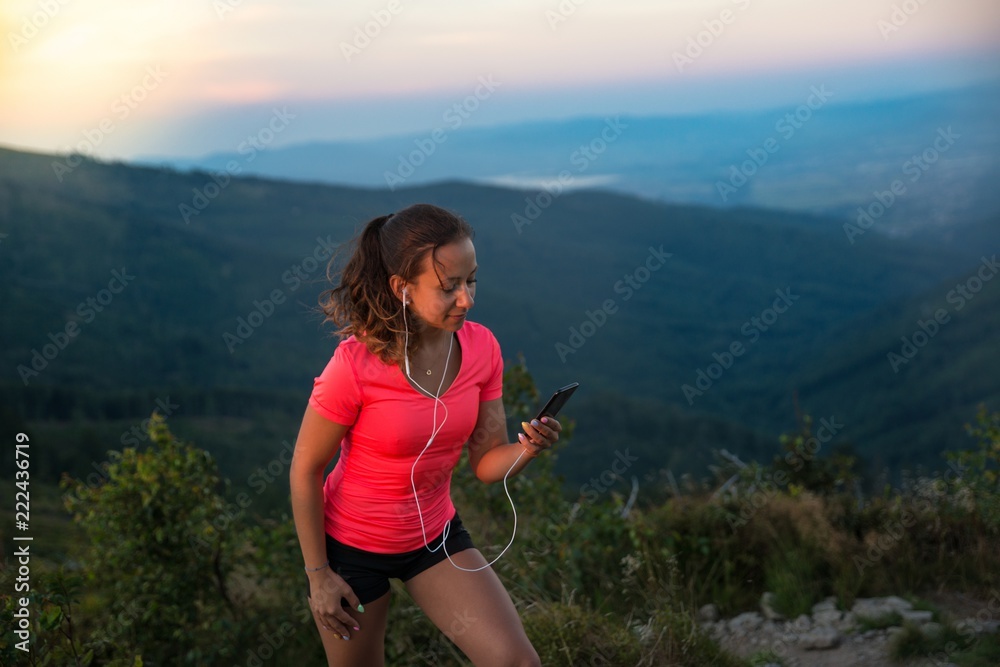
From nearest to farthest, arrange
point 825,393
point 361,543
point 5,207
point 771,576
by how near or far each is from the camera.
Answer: point 361,543, point 771,576, point 825,393, point 5,207

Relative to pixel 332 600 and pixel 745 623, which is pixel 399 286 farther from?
pixel 745 623

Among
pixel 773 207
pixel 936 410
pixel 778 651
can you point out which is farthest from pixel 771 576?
pixel 773 207

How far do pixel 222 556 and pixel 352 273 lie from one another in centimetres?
308

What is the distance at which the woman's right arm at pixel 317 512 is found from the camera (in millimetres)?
2364

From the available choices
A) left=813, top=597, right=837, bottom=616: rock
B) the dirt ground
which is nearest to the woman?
the dirt ground

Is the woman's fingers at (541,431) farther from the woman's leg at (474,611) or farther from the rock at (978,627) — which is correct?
the rock at (978,627)

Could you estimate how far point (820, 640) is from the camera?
12.8 feet

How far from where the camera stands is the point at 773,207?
168 meters

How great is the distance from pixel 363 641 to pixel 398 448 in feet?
1.96

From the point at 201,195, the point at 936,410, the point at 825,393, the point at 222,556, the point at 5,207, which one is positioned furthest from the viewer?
the point at 201,195

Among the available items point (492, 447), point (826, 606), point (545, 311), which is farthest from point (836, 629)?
point (545, 311)

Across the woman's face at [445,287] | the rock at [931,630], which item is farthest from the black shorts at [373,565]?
Result: the rock at [931,630]

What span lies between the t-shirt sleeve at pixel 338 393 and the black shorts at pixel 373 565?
A: 41cm

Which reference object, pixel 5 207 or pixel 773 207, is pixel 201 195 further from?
pixel 773 207
